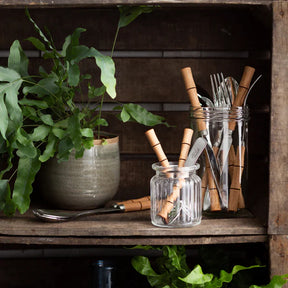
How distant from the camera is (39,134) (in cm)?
108

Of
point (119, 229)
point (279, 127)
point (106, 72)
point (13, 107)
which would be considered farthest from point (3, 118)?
point (279, 127)

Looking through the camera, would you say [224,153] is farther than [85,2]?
Yes

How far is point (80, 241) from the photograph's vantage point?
3.46ft

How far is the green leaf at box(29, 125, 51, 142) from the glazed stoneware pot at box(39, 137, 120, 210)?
0.10 metres

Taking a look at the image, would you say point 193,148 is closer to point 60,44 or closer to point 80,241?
point 80,241

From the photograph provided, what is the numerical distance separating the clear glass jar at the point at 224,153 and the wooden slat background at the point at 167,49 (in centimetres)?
17

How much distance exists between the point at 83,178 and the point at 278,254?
0.49 meters

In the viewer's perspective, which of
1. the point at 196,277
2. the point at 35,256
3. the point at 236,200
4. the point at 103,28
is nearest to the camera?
the point at 196,277

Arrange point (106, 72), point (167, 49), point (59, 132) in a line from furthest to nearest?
point (167, 49) < point (59, 132) < point (106, 72)

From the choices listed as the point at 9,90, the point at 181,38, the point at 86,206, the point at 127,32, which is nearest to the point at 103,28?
the point at 127,32

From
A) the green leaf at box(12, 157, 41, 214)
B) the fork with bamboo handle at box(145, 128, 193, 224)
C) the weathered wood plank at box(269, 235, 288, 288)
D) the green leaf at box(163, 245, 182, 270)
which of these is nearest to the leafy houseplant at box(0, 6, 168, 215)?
the green leaf at box(12, 157, 41, 214)

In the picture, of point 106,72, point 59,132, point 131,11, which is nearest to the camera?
point 106,72

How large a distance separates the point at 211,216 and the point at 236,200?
73mm

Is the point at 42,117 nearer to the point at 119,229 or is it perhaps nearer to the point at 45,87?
the point at 45,87
